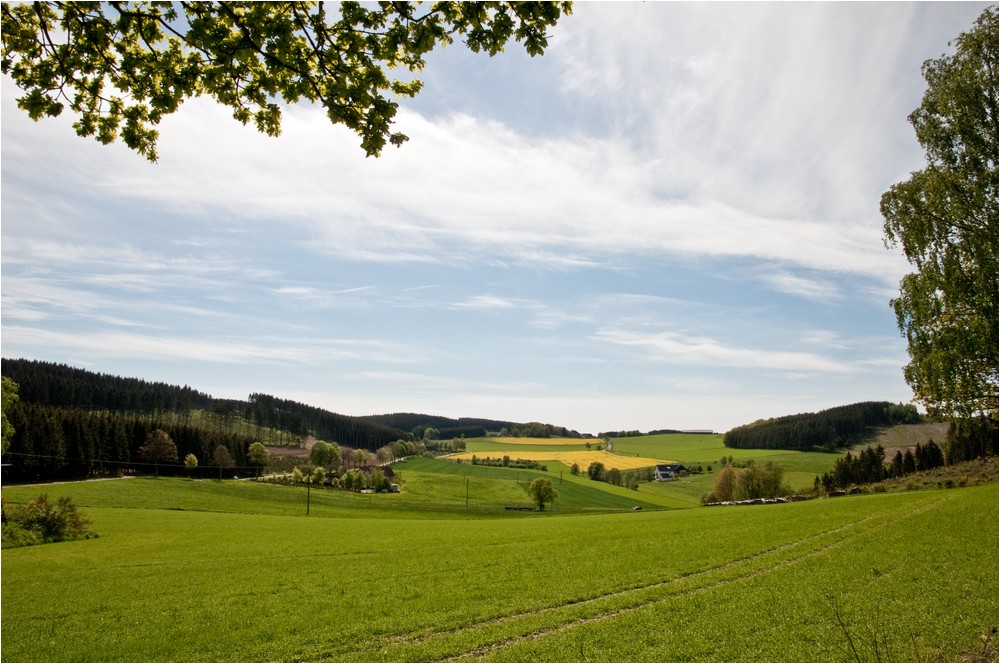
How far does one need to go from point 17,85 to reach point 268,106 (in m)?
2.63

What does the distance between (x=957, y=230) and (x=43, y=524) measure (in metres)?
57.0

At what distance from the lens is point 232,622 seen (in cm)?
1759

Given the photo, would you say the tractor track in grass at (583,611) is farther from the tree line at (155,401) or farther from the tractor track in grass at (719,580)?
the tree line at (155,401)

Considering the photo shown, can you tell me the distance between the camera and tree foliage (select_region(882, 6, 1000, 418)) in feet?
Result: 55.9

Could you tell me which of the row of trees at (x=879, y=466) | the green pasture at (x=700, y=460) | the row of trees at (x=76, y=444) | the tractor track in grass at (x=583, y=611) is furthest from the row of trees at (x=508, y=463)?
the tractor track in grass at (x=583, y=611)

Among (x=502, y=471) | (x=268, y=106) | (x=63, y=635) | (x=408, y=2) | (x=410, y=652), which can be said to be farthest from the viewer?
(x=502, y=471)

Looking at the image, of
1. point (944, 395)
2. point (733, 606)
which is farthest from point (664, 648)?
point (944, 395)

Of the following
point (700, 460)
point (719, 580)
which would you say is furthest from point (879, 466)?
point (719, 580)

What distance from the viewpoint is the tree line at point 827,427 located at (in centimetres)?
15575

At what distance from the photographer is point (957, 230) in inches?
708

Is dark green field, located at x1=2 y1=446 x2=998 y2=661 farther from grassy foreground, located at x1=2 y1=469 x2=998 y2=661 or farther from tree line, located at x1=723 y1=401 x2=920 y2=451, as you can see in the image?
tree line, located at x1=723 y1=401 x2=920 y2=451

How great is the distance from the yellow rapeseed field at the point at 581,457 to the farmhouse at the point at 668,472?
6.27m

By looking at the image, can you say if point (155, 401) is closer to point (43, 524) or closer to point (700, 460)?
point (43, 524)

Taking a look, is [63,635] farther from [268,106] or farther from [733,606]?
[733,606]
